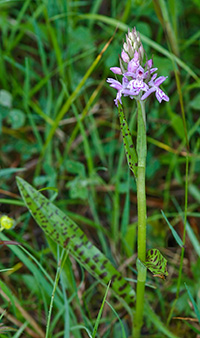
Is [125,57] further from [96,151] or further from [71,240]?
[96,151]

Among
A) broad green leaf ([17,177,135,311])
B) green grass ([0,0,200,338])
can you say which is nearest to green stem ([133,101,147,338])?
broad green leaf ([17,177,135,311])

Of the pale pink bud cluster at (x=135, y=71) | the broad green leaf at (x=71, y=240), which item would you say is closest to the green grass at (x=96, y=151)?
the broad green leaf at (x=71, y=240)

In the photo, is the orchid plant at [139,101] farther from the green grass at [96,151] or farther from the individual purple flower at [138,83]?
the green grass at [96,151]

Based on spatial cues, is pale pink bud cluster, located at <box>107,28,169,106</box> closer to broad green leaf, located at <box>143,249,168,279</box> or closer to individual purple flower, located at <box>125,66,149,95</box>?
individual purple flower, located at <box>125,66,149,95</box>

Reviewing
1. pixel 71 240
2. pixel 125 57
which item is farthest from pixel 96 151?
pixel 125 57

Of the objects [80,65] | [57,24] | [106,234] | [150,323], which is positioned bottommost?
[150,323]

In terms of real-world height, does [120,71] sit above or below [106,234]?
above

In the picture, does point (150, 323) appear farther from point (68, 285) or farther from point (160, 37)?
point (160, 37)

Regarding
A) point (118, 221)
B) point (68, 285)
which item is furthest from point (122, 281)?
point (118, 221)
